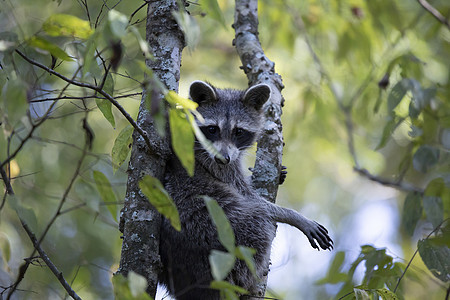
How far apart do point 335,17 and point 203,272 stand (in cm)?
433

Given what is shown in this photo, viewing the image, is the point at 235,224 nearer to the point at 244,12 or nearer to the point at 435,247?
the point at 435,247

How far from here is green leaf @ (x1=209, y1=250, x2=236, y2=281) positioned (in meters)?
1.91

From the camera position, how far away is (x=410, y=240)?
9.02 meters

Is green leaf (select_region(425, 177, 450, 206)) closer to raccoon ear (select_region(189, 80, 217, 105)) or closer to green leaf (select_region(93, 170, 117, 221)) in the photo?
raccoon ear (select_region(189, 80, 217, 105))

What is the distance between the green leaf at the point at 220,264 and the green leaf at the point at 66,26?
1.17 metres

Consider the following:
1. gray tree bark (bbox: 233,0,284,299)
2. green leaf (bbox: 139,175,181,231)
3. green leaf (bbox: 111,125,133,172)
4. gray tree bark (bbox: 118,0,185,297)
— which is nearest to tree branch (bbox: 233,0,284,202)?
gray tree bark (bbox: 233,0,284,299)

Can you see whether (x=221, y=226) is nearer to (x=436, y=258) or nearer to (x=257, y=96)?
(x=436, y=258)

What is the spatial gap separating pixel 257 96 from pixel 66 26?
94.7 inches

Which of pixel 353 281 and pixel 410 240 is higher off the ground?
pixel 410 240

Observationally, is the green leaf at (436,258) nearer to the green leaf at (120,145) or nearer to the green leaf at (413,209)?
the green leaf at (413,209)

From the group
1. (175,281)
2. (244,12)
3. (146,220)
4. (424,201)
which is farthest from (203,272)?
(244,12)

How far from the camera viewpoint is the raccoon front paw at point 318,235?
3898 mm

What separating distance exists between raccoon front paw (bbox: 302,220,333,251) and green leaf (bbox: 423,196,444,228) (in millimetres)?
835

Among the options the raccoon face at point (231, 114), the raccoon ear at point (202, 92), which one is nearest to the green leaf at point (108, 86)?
the raccoon face at point (231, 114)
